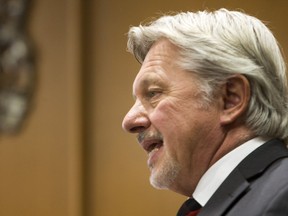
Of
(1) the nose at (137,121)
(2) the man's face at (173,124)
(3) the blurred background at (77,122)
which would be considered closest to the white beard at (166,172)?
(2) the man's face at (173,124)

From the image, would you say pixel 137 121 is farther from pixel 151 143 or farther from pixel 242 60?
pixel 242 60

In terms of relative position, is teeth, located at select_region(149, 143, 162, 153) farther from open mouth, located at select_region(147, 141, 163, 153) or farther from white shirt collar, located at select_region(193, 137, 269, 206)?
white shirt collar, located at select_region(193, 137, 269, 206)

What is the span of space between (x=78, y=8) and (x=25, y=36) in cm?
28

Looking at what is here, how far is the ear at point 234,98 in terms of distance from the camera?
4.26 feet

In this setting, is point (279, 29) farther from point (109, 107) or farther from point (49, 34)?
point (49, 34)

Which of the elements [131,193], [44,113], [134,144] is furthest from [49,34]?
[131,193]

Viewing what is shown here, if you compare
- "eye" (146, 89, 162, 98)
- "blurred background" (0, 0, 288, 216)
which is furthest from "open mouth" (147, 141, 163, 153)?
"blurred background" (0, 0, 288, 216)

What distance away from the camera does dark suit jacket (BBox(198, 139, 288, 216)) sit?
108 centimetres

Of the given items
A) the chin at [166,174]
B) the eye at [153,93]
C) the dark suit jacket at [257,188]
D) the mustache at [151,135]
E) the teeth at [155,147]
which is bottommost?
the dark suit jacket at [257,188]

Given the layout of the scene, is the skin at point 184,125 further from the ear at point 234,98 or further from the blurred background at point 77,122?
the blurred background at point 77,122

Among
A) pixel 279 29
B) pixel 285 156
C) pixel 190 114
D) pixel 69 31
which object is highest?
pixel 69 31

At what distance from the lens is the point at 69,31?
272cm

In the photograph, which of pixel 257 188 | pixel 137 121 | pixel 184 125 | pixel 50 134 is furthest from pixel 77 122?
pixel 257 188

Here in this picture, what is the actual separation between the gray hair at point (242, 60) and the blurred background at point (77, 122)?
1282mm
